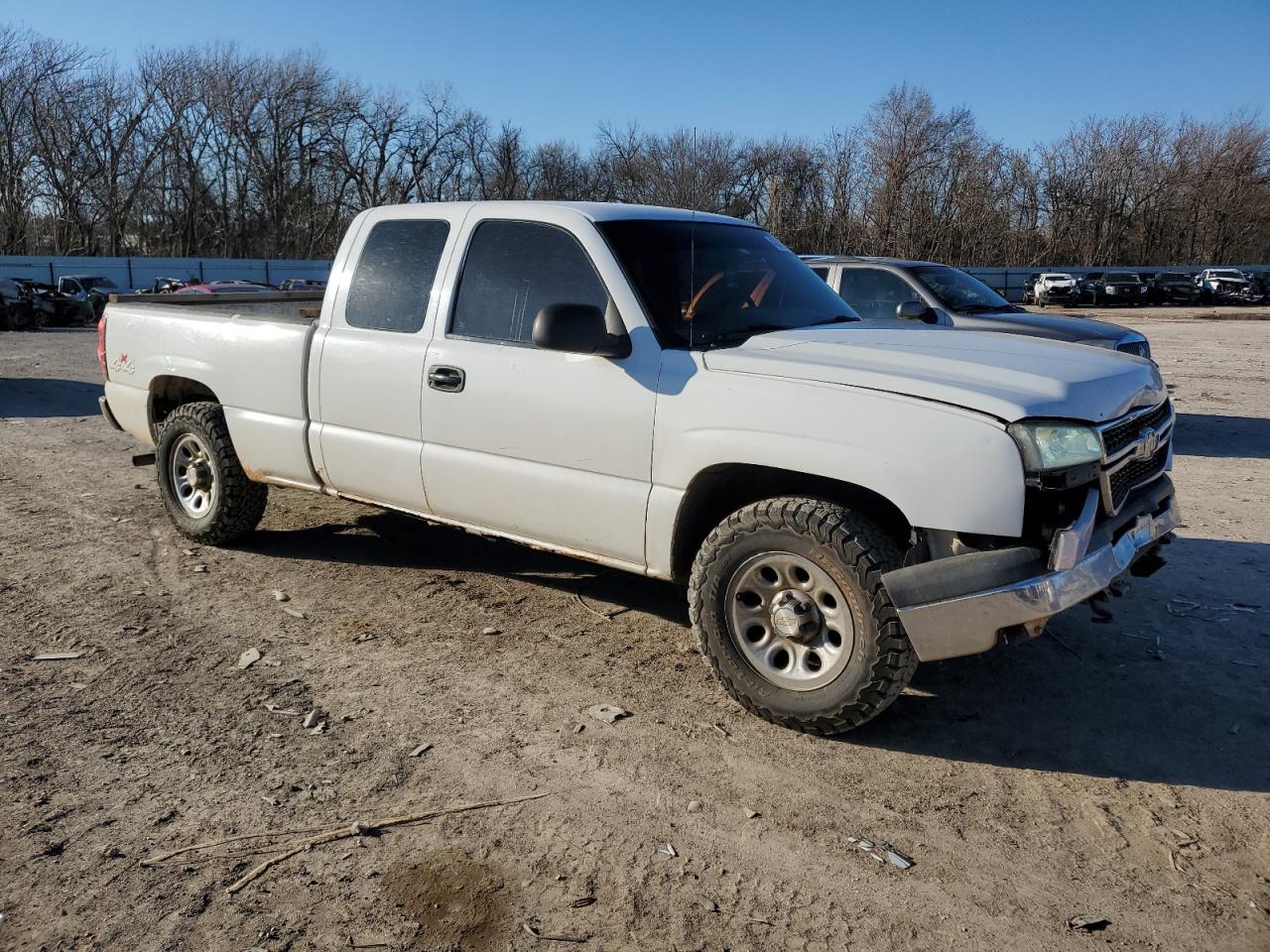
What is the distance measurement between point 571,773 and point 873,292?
7.61 m

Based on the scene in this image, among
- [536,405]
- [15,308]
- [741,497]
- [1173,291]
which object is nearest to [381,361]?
[536,405]

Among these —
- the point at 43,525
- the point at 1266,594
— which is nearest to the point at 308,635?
the point at 43,525

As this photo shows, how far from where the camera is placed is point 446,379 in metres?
4.60

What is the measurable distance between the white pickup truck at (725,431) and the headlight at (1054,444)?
0.03 feet

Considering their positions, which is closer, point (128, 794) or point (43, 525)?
point (128, 794)

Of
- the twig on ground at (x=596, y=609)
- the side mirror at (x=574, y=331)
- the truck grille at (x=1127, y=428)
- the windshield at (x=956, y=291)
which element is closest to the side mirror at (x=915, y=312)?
the windshield at (x=956, y=291)

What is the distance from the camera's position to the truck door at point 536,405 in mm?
4109

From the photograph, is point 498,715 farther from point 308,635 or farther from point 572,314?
point 572,314

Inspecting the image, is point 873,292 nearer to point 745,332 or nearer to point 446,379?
point 745,332

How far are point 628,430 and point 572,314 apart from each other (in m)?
0.52

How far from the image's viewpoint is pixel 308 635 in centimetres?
475

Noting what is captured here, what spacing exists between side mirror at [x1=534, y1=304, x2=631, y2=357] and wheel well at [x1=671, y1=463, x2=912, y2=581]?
0.65 meters

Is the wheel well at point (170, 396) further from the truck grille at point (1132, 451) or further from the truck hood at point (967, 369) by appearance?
the truck grille at point (1132, 451)

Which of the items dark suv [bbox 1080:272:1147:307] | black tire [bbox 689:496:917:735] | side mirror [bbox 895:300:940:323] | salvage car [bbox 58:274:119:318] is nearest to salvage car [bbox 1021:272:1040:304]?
dark suv [bbox 1080:272:1147:307]
